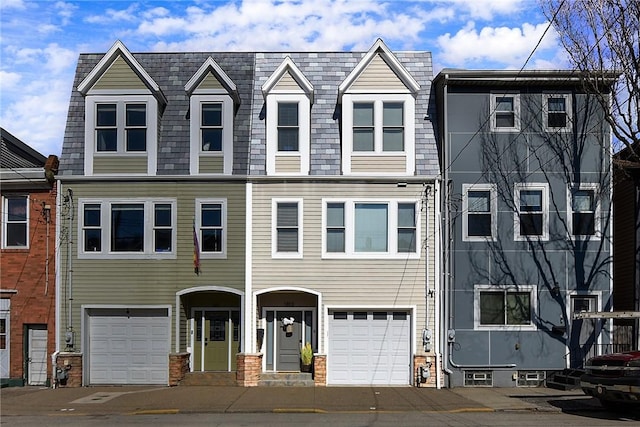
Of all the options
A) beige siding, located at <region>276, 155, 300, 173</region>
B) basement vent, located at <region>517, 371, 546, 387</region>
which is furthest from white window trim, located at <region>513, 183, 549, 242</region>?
beige siding, located at <region>276, 155, 300, 173</region>

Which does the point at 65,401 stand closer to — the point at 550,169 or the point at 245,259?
the point at 245,259

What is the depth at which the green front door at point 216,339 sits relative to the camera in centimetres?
2458

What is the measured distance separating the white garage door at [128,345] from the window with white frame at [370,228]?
228 inches

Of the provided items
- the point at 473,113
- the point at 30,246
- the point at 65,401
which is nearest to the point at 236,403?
the point at 65,401

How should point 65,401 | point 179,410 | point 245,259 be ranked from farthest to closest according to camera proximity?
point 245,259 → point 65,401 → point 179,410

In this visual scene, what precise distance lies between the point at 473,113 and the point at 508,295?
5.74 m

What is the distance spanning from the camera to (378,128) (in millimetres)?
24047

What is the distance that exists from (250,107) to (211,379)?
861 cm

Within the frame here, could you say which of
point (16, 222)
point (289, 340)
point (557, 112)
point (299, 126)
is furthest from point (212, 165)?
point (557, 112)

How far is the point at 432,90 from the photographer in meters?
24.9

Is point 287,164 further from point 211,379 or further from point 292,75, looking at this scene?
point 211,379

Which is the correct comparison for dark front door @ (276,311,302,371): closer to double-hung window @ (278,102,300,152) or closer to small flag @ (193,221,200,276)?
small flag @ (193,221,200,276)

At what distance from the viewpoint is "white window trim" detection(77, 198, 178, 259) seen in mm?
23906

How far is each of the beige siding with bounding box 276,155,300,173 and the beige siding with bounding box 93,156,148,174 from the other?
13.6 ft
